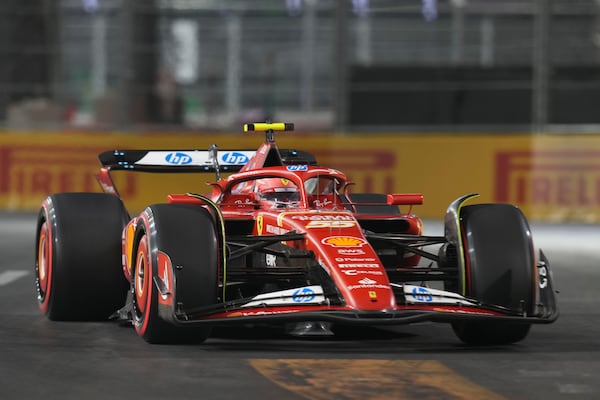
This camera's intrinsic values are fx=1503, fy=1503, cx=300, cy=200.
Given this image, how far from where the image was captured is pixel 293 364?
8836 mm

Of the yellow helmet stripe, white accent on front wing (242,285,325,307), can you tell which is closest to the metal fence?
the yellow helmet stripe

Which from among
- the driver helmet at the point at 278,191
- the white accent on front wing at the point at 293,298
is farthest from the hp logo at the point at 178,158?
the white accent on front wing at the point at 293,298

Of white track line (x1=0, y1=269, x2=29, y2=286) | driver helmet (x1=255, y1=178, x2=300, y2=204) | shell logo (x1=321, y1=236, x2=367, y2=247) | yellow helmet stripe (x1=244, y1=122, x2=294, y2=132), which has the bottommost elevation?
white track line (x1=0, y1=269, x2=29, y2=286)

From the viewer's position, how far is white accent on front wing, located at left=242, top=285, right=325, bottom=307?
916 cm

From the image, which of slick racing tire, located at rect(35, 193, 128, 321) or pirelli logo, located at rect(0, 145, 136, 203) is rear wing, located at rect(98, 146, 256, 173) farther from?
pirelli logo, located at rect(0, 145, 136, 203)

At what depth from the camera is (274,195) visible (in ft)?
36.5

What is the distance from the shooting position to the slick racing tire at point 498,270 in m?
9.78

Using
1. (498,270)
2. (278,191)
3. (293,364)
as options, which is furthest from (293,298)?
(278,191)

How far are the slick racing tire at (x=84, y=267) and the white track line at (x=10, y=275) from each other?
3.11m

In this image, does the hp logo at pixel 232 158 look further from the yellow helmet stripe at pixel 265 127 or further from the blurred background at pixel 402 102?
the blurred background at pixel 402 102

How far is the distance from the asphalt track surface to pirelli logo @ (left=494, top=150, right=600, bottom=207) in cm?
1231

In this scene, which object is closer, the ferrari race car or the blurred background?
the ferrari race car

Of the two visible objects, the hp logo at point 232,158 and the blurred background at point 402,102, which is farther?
the blurred background at point 402,102

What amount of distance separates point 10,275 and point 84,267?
13.8 feet
